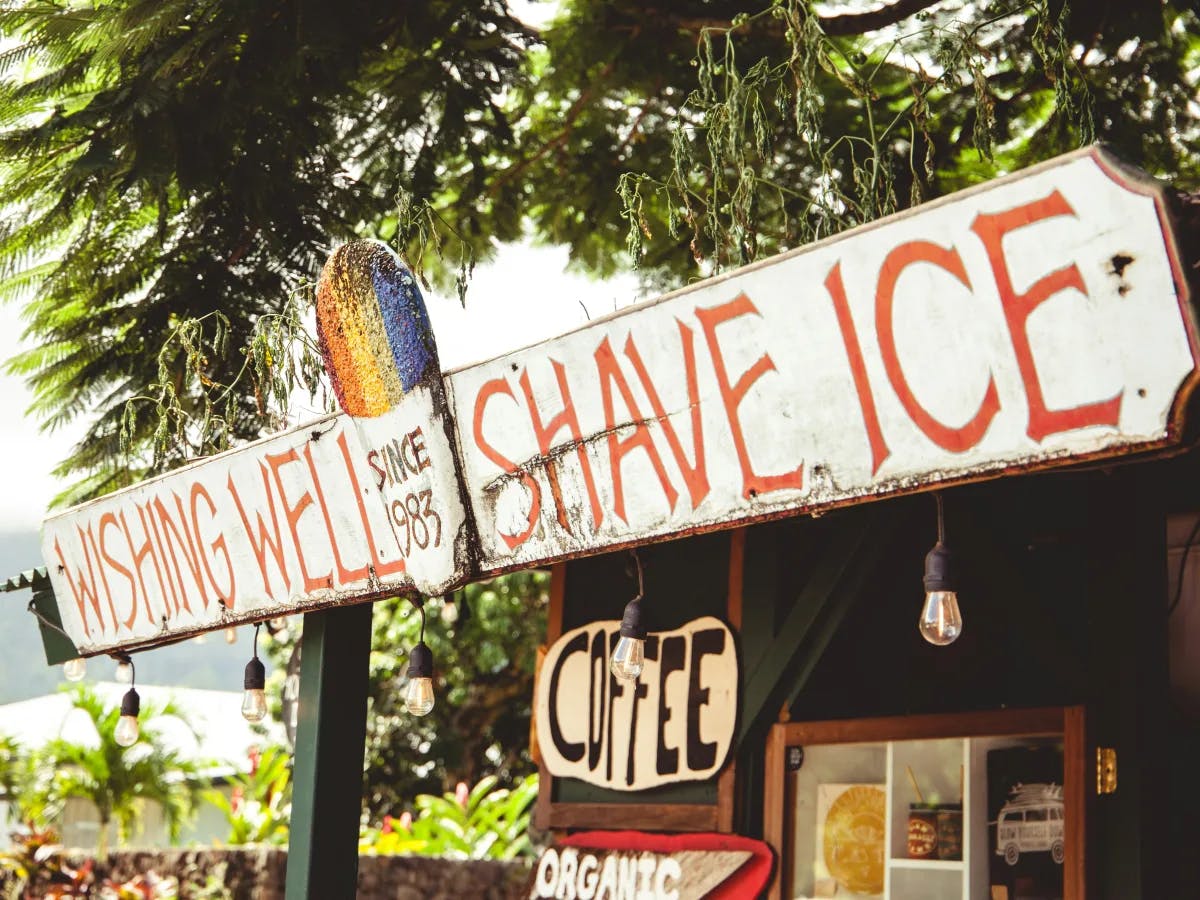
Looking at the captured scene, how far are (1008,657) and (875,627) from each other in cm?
56

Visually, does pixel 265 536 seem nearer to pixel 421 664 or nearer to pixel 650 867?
pixel 421 664

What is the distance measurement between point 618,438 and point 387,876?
7719 millimetres

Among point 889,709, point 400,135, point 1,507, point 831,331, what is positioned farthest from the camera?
point 1,507

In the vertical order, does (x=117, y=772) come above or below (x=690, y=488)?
below

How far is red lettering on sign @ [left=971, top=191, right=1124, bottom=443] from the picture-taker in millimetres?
2072

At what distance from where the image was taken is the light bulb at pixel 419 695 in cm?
361

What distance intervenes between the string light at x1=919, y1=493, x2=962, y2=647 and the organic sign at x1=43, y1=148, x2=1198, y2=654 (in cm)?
21

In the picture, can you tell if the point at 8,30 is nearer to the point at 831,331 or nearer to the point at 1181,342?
the point at 831,331

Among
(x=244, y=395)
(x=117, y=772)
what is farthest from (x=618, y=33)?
(x=117, y=772)

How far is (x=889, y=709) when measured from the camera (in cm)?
486

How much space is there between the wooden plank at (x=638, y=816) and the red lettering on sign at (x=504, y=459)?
2.09 m

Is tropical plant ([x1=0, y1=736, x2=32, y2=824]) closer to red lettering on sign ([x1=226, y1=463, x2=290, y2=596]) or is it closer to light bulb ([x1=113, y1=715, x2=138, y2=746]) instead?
light bulb ([x1=113, y1=715, x2=138, y2=746])

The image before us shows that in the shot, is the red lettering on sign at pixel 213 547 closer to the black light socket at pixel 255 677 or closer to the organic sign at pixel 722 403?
the organic sign at pixel 722 403

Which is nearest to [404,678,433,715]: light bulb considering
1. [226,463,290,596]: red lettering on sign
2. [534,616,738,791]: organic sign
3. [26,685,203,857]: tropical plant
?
[226,463,290,596]: red lettering on sign
